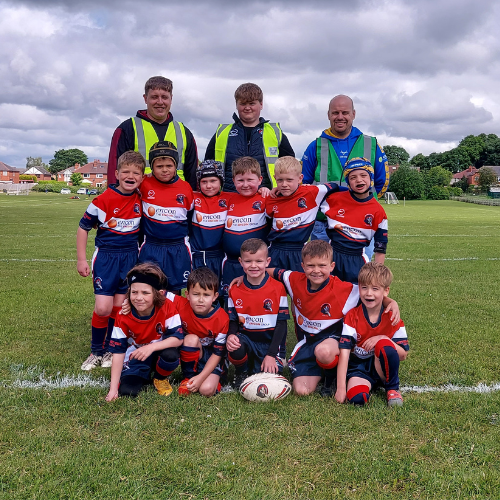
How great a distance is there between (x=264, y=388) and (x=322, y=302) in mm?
907

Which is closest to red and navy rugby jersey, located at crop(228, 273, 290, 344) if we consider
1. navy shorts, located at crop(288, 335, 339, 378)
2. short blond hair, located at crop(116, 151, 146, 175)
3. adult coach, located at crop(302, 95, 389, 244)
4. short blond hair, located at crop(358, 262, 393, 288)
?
navy shorts, located at crop(288, 335, 339, 378)

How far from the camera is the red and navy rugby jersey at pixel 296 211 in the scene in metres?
4.59

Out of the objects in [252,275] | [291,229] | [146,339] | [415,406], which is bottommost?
[415,406]

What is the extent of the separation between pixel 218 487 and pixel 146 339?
1717 millimetres

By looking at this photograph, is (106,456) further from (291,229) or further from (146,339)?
(291,229)

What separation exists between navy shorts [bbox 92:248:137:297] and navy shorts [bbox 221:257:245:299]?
2.84ft

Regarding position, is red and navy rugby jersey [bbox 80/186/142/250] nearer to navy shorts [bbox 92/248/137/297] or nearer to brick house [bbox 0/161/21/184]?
navy shorts [bbox 92/248/137/297]

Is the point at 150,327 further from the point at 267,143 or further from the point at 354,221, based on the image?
the point at 267,143

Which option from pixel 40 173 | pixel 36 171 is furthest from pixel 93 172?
A: pixel 36 171

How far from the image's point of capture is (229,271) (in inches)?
185

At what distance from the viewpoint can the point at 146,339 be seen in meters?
4.11

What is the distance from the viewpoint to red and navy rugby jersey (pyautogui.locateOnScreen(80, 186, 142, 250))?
14.5 feet

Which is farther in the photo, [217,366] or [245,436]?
[217,366]

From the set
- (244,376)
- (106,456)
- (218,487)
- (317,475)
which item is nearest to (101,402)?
(106,456)
